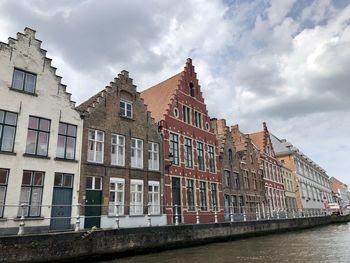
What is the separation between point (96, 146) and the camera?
1892 cm

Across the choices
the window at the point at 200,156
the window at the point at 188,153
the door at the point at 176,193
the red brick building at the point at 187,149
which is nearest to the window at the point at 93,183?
the red brick building at the point at 187,149

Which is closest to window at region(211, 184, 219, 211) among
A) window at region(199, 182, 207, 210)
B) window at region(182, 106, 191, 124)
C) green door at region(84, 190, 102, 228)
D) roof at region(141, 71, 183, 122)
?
window at region(199, 182, 207, 210)

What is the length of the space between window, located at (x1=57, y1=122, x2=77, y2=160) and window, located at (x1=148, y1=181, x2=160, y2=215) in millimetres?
6053

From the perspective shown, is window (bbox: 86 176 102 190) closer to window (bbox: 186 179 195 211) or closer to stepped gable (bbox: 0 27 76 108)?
stepped gable (bbox: 0 27 76 108)

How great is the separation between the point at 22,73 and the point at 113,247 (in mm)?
9811

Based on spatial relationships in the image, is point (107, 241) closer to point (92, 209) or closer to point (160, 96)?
point (92, 209)

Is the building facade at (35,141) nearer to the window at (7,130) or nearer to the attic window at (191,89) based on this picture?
the window at (7,130)

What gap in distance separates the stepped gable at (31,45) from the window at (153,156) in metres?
6.48

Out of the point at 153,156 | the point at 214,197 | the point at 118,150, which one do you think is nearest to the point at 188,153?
the point at 153,156

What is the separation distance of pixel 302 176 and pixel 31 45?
5095 cm

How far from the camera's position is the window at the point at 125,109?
69.6ft

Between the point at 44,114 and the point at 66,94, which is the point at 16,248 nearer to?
the point at 44,114

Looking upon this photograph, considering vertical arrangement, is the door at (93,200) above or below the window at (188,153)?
below

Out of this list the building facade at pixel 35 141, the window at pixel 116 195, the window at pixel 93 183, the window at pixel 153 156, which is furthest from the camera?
the window at pixel 153 156
